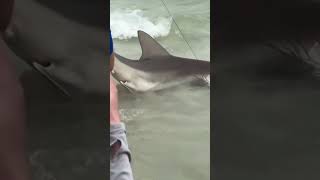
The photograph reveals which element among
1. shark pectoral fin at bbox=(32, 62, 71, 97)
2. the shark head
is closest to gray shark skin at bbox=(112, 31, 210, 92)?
the shark head

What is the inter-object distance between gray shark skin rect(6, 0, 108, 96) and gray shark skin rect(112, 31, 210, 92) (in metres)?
0.09

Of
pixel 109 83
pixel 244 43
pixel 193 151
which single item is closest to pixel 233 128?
pixel 193 151

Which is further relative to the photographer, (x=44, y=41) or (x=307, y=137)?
(x=307, y=137)

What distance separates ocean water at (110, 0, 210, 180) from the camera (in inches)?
89.4

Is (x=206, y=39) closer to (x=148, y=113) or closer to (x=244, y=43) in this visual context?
(x=244, y=43)

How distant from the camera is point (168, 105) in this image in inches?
91.3

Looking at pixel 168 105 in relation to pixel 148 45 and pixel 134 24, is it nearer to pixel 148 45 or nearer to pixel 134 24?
pixel 148 45

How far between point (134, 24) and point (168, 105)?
37cm

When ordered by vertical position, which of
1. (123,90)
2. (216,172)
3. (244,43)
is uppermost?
(244,43)

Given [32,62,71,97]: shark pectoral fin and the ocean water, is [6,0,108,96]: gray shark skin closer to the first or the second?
[32,62,71,97]: shark pectoral fin

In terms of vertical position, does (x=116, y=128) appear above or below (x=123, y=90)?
below

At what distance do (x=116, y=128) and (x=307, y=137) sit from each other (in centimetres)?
84

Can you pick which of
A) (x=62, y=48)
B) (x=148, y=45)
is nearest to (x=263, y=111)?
(x=148, y=45)

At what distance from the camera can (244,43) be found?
7.59 feet
